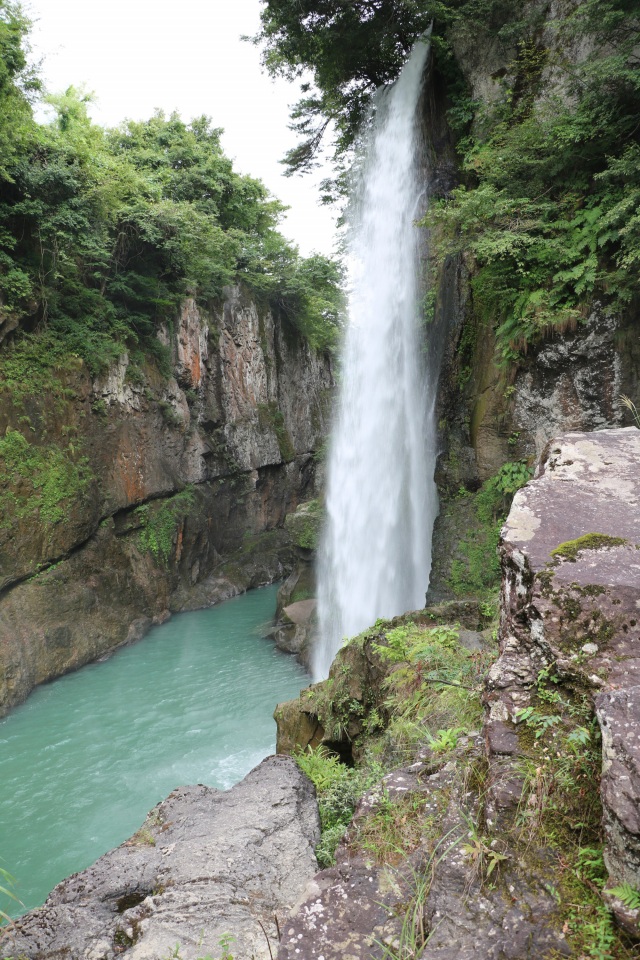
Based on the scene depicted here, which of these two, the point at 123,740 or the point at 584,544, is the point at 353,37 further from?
the point at 123,740

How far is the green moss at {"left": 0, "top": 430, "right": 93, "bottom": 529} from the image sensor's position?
33.8 ft

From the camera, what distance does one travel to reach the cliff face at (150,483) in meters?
10.7

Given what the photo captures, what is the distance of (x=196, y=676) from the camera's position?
1146 cm

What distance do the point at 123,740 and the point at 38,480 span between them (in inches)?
223

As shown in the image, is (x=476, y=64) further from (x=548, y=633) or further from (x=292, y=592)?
(x=292, y=592)

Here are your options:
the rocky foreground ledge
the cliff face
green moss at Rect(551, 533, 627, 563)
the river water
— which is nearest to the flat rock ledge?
the rocky foreground ledge

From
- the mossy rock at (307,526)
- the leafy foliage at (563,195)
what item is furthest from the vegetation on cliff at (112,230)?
the leafy foliage at (563,195)

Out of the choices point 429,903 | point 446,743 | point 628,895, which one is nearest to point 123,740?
point 446,743

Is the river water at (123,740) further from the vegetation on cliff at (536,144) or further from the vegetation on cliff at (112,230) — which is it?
the vegetation on cliff at (536,144)

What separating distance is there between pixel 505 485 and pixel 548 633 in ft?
19.2

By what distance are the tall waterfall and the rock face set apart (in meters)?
7.22

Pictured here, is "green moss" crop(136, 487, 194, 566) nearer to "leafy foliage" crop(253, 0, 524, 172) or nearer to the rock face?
"leafy foliage" crop(253, 0, 524, 172)

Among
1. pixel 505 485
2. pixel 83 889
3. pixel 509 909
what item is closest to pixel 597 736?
pixel 509 909

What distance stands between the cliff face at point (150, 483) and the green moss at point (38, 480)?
0.03 meters
